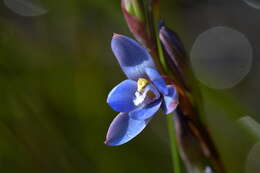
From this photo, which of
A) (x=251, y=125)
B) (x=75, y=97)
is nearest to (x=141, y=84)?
(x=251, y=125)

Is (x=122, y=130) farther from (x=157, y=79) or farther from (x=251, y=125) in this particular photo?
(x=251, y=125)

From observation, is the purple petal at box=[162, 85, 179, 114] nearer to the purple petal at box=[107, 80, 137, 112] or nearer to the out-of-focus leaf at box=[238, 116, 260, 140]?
the purple petal at box=[107, 80, 137, 112]

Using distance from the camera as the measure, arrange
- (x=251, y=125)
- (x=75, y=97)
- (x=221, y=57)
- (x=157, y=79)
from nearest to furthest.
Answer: (x=157, y=79), (x=251, y=125), (x=75, y=97), (x=221, y=57)

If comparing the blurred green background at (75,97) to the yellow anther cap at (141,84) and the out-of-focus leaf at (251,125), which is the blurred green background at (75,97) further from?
the yellow anther cap at (141,84)

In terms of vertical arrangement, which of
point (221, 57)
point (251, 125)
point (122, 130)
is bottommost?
point (221, 57)

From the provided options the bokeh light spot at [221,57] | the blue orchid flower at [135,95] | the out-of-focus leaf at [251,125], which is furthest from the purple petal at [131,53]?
the bokeh light spot at [221,57]

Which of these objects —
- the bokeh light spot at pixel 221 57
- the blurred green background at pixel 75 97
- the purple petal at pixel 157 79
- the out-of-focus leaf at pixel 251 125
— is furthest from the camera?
the bokeh light spot at pixel 221 57
